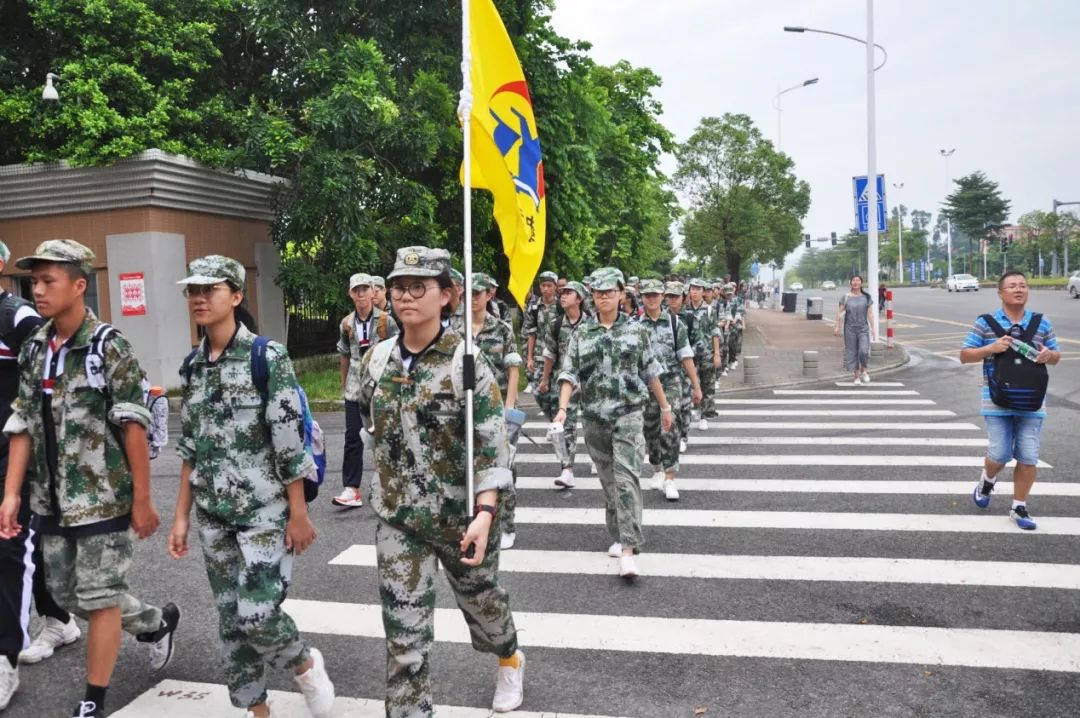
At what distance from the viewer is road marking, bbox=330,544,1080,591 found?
5.17 m

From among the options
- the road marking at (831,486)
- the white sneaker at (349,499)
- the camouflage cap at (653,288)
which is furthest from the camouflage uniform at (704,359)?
the white sneaker at (349,499)

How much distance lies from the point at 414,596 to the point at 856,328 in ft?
45.6

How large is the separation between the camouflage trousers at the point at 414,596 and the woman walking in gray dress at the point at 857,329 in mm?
12802

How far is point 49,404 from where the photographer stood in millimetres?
3518

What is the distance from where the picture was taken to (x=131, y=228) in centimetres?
1470

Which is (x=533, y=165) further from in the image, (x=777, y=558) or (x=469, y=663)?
(x=777, y=558)

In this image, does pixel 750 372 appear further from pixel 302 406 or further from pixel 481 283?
pixel 302 406

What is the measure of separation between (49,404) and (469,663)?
232cm

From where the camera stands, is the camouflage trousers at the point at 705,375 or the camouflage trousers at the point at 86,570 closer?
the camouflage trousers at the point at 86,570

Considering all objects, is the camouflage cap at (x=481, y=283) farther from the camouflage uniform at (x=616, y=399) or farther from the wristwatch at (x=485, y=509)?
the wristwatch at (x=485, y=509)

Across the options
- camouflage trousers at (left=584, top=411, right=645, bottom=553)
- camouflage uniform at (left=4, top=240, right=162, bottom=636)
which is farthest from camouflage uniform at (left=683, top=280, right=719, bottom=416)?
camouflage uniform at (left=4, top=240, right=162, bottom=636)

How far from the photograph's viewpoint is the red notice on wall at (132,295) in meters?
14.7

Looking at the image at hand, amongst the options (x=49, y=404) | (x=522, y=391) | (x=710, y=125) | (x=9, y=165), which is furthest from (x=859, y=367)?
(x=710, y=125)

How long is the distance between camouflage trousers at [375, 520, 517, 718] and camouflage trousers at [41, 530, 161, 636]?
123cm
